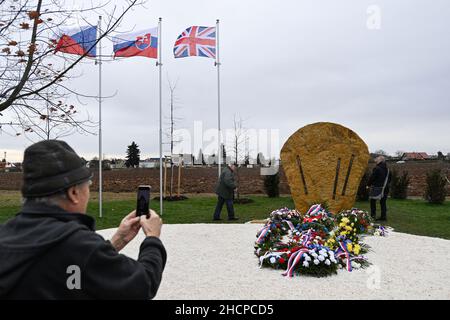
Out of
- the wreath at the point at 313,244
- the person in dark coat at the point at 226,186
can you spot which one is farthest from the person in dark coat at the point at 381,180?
the person in dark coat at the point at 226,186

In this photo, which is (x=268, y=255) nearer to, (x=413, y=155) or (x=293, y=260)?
(x=293, y=260)

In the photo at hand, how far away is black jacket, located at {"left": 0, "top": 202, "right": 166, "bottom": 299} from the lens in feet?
5.02

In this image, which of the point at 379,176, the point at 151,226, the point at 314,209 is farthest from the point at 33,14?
the point at 379,176

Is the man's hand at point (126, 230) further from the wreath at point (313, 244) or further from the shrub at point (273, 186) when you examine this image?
the shrub at point (273, 186)

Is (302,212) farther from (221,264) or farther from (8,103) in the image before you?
(8,103)

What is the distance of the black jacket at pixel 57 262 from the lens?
1529 millimetres

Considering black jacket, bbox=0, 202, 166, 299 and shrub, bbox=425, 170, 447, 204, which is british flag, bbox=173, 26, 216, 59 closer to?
shrub, bbox=425, 170, 447, 204

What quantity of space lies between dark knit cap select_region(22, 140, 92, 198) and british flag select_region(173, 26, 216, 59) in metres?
12.7

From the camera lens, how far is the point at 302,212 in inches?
408

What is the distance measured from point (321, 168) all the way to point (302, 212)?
1.20m

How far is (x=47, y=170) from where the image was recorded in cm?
169

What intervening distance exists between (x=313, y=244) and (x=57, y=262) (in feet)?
18.2

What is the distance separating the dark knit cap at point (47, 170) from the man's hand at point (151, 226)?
410mm
